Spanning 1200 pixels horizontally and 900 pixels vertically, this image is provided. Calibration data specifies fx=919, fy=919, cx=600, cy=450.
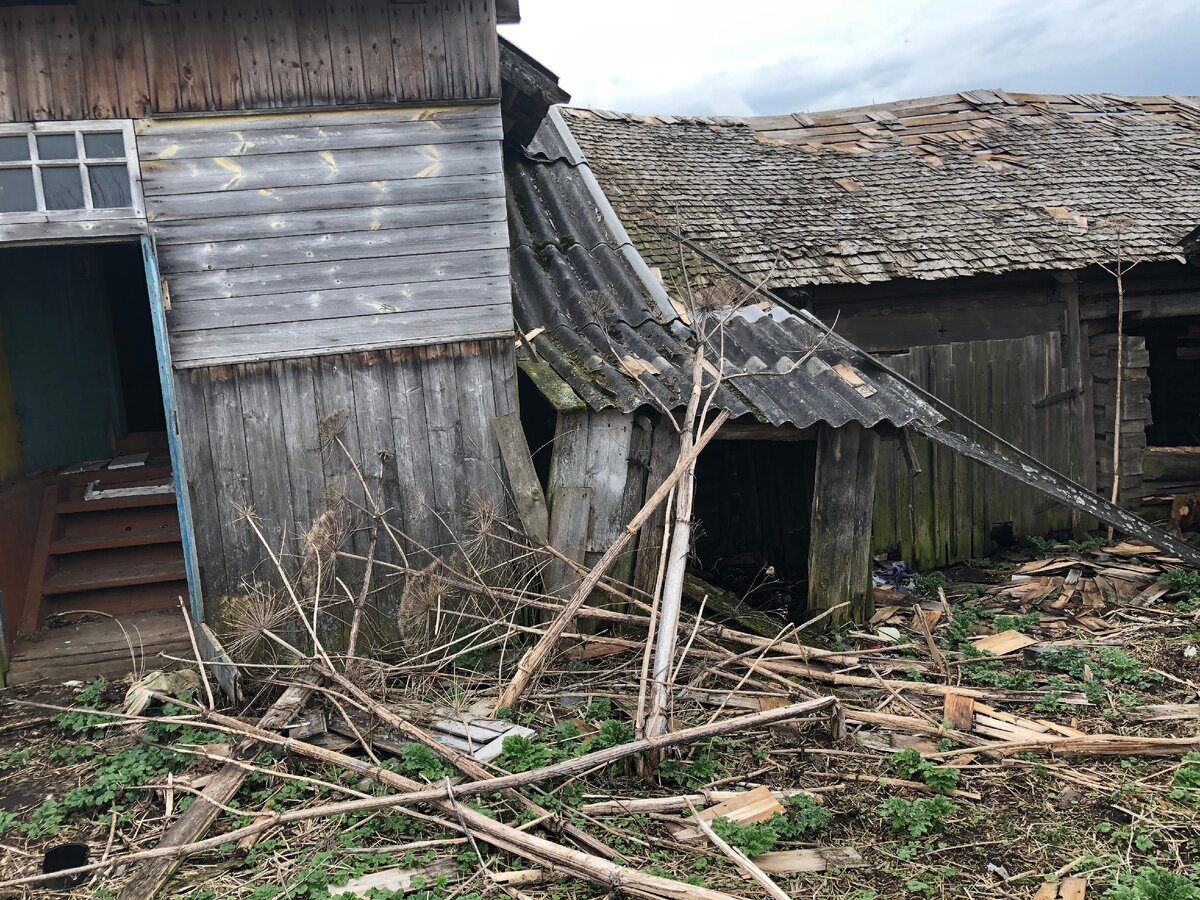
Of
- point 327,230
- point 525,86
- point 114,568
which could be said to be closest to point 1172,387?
point 525,86

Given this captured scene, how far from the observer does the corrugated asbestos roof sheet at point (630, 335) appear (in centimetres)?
637

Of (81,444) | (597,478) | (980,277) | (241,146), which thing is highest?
(241,146)

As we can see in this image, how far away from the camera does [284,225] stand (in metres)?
5.98

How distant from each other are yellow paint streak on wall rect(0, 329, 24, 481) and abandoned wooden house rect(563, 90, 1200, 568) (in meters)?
5.86

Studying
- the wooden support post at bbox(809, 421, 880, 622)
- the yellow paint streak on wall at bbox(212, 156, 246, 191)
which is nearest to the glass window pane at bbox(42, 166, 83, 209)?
the yellow paint streak on wall at bbox(212, 156, 246, 191)

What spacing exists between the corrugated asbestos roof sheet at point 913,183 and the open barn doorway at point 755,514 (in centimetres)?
180

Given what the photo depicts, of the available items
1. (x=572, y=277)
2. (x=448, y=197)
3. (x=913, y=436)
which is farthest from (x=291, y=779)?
(x=913, y=436)

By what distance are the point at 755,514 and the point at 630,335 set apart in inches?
113

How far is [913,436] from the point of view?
9.57 m

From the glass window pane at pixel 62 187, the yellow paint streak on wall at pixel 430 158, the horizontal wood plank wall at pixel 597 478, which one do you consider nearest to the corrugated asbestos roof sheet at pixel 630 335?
the horizontal wood plank wall at pixel 597 478

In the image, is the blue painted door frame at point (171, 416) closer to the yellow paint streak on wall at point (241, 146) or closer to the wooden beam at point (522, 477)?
the yellow paint streak on wall at point (241, 146)

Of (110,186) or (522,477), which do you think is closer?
(110,186)

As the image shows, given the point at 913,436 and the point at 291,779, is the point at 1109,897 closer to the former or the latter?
the point at 291,779

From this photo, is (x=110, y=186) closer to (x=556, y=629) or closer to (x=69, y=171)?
(x=69, y=171)
